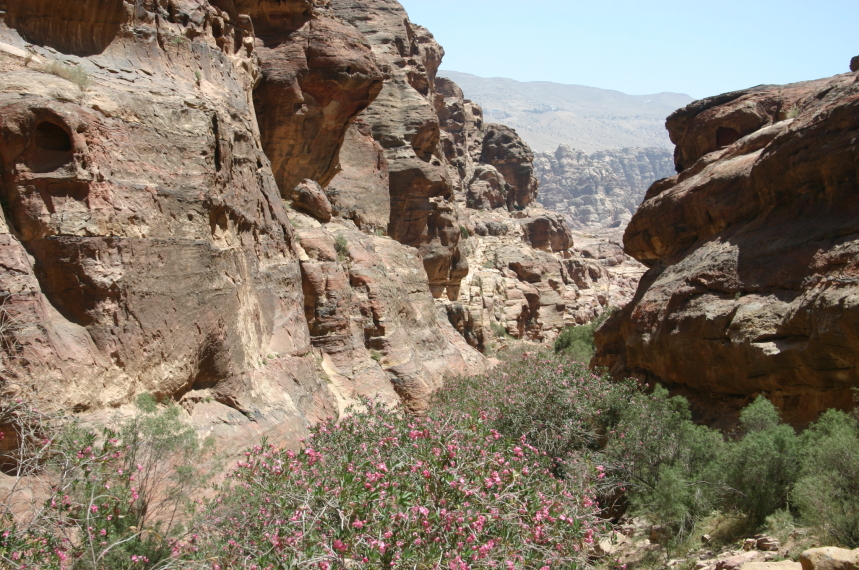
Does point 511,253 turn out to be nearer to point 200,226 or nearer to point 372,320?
point 372,320

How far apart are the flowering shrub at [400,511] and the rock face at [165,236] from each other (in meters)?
2.77

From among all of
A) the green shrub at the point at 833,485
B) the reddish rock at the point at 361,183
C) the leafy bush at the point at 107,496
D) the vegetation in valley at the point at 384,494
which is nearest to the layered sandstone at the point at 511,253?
the reddish rock at the point at 361,183

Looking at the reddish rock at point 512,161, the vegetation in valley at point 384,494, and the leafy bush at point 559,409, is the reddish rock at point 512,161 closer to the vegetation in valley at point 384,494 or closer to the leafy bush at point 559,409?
the leafy bush at point 559,409

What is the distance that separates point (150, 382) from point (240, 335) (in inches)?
108

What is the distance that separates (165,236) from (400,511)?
23.2ft

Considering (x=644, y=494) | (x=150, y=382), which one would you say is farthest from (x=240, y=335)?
(x=644, y=494)

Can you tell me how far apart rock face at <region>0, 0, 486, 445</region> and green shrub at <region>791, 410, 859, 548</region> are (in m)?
9.46

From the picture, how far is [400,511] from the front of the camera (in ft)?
28.1

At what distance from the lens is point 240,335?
14570mm

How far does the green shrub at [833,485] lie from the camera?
9906 millimetres

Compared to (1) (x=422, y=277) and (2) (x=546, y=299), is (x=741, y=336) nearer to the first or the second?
(1) (x=422, y=277)

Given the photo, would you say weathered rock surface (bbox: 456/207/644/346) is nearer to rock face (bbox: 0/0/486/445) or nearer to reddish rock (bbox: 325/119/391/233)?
reddish rock (bbox: 325/119/391/233)

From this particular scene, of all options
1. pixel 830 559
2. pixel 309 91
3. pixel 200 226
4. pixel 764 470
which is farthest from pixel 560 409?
pixel 309 91

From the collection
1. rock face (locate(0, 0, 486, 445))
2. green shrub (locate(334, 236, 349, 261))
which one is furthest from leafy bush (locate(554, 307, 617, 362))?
rock face (locate(0, 0, 486, 445))
